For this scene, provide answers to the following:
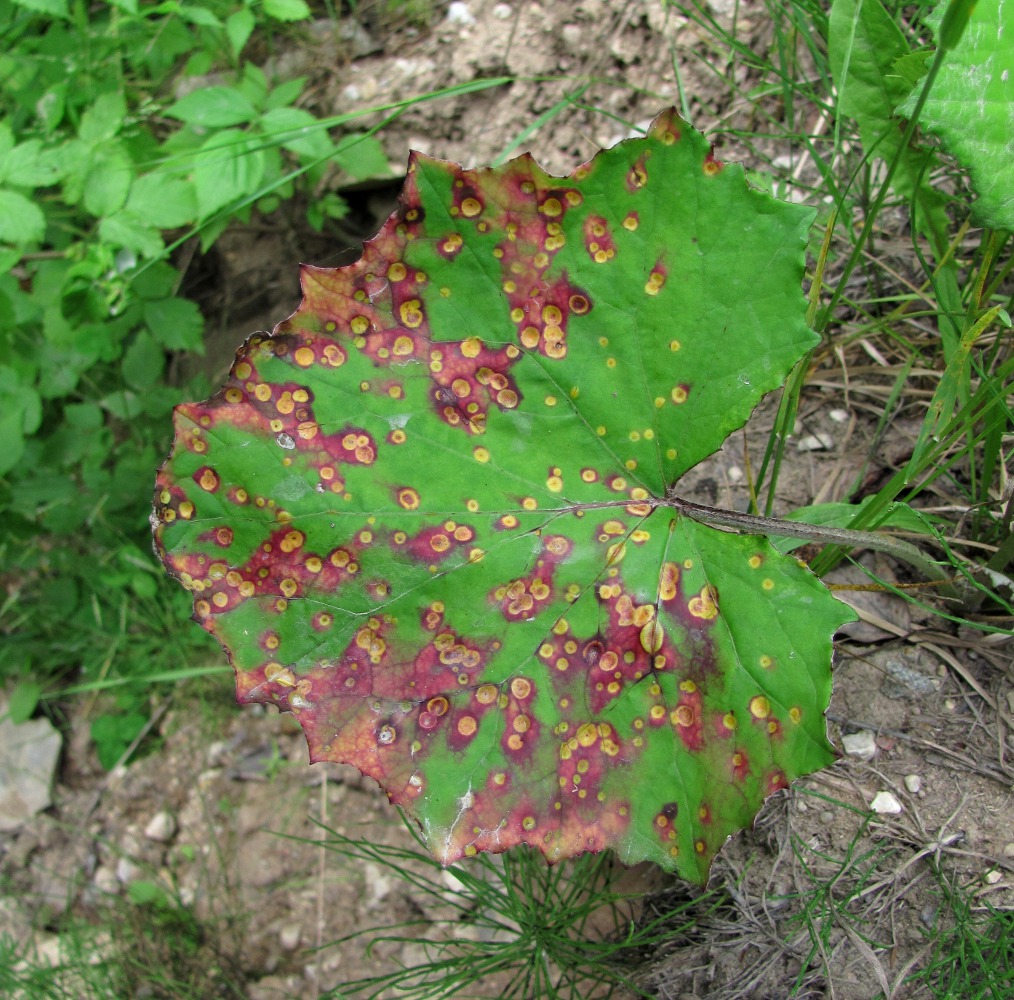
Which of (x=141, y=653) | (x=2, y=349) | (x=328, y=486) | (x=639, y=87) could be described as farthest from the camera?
(x=141, y=653)

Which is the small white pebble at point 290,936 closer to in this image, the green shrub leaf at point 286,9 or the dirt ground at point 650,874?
the dirt ground at point 650,874

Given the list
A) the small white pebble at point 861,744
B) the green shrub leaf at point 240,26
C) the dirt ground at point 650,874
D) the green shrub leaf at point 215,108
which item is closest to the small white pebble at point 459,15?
the dirt ground at point 650,874

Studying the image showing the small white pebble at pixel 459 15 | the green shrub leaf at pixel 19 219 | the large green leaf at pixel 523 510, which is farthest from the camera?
the small white pebble at pixel 459 15

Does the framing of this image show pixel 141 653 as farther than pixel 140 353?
Yes

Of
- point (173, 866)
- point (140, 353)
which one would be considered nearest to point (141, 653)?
point (173, 866)

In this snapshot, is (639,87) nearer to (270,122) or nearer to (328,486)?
(270,122)

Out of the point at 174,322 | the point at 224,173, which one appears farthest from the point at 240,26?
the point at 174,322
